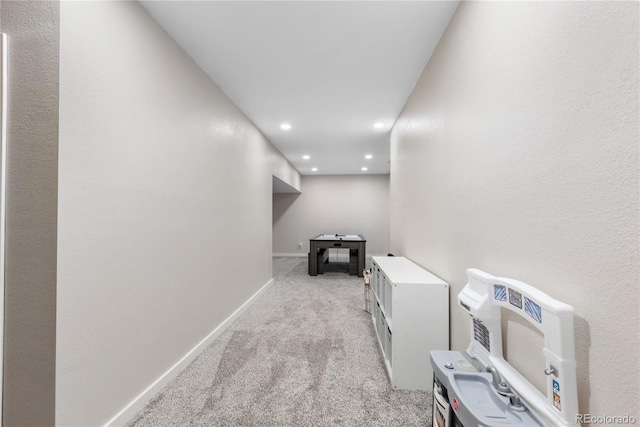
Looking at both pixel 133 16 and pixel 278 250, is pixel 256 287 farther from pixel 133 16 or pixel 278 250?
pixel 278 250

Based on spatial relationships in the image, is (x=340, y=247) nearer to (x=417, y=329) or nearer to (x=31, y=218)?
(x=417, y=329)

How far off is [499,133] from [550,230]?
1.65ft

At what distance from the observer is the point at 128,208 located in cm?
143

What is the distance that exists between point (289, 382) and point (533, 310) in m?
1.56

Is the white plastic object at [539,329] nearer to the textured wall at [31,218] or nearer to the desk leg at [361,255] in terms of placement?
the textured wall at [31,218]

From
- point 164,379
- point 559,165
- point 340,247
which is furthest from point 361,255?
point 559,165

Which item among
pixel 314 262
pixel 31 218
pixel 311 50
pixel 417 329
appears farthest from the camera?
pixel 314 262

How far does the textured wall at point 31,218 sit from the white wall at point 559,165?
1941mm

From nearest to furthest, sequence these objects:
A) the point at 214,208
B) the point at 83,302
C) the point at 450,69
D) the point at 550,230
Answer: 1. the point at 550,230
2. the point at 83,302
3. the point at 450,69
4. the point at 214,208

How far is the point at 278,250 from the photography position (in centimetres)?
759

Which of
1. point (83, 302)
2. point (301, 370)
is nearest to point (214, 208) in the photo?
point (83, 302)

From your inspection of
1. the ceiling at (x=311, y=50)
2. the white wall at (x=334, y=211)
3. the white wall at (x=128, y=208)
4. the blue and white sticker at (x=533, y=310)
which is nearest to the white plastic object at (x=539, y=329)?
the blue and white sticker at (x=533, y=310)

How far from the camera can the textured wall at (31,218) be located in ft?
3.52

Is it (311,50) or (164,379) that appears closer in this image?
(164,379)
